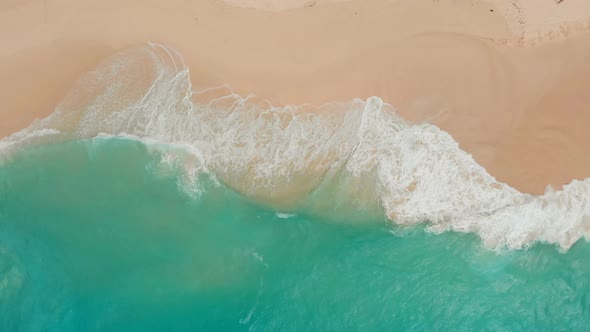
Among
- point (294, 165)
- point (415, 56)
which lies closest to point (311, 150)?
point (294, 165)

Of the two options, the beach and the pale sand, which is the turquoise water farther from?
the pale sand

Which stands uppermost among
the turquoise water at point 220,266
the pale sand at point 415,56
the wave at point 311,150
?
the pale sand at point 415,56

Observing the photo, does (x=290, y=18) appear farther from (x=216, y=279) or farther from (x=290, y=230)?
(x=216, y=279)

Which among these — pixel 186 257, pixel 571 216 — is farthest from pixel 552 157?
pixel 186 257

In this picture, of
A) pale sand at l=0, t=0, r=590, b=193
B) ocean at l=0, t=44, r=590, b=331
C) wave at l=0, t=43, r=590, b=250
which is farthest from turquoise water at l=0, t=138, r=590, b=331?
pale sand at l=0, t=0, r=590, b=193

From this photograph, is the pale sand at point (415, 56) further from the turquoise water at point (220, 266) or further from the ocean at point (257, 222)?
the turquoise water at point (220, 266)

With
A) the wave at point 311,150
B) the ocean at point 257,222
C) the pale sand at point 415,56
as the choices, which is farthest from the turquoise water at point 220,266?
the pale sand at point 415,56

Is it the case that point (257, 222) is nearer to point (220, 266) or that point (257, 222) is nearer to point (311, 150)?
point (220, 266)
